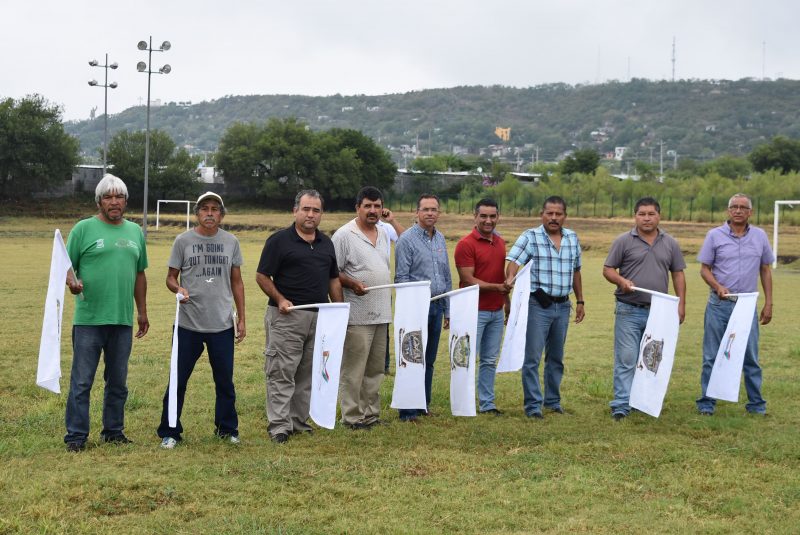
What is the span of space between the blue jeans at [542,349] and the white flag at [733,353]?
132cm

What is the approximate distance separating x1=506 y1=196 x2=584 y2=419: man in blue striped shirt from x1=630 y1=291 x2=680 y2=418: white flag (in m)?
0.64

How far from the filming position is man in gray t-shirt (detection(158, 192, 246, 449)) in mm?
7250

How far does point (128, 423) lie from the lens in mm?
8008

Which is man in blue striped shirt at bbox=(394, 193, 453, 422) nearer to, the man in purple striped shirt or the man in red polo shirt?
the man in red polo shirt

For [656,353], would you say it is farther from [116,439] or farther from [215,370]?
[116,439]

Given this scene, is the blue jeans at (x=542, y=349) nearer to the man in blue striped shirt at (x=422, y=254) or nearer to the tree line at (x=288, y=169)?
the man in blue striped shirt at (x=422, y=254)

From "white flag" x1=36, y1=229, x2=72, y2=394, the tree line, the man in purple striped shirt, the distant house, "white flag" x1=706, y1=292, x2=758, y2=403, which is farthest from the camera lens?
the distant house

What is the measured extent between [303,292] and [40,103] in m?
64.5

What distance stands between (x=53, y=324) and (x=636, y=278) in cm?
467

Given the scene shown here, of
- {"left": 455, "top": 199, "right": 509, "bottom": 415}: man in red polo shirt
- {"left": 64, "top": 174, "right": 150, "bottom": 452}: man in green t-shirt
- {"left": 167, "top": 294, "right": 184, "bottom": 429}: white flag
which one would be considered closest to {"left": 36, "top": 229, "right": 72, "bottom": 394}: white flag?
{"left": 64, "top": 174, "right": 150, "bottom": 452}: man in green t-shirt

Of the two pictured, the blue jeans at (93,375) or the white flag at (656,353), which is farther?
the white flag at (656,353)

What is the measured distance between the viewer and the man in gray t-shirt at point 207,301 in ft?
23.8

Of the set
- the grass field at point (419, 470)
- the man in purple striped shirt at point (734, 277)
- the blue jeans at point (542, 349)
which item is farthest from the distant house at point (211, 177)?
the man in purple striped shirt at point (734, 277)

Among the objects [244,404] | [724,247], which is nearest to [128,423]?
[244,404]
